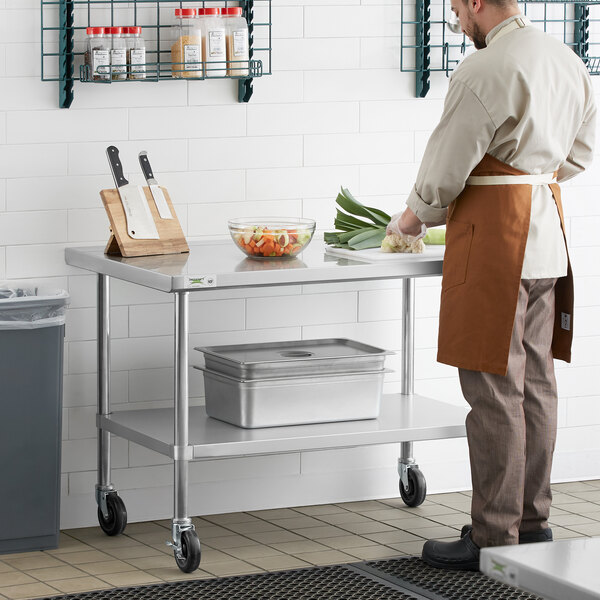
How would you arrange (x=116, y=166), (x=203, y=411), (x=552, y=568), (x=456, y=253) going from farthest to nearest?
(x=203, y=411), (x=116, y=166), (x=456, y=253), (x=552, y=568)

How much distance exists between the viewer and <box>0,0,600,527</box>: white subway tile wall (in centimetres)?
409

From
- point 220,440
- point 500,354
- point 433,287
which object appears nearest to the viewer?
point 500,354

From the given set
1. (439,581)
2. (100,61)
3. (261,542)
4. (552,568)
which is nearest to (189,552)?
(261,542)

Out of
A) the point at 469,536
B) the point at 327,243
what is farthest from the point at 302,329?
the point at 469,536

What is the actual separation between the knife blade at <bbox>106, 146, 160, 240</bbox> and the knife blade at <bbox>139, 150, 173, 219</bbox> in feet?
0.11

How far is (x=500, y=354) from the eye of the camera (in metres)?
3.47

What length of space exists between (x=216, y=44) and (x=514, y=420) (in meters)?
1.52

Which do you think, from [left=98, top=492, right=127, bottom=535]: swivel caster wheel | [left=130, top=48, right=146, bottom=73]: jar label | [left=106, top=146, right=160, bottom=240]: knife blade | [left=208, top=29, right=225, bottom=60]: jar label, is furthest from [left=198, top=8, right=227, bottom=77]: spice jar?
[left=98, top=492, right=127, bottom=535]: swivel caster wheel

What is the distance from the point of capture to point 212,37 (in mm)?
3992

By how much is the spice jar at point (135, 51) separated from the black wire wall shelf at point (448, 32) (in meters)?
1.00

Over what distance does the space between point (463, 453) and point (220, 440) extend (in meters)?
1.38

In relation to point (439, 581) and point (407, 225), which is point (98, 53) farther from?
point (439, 581)

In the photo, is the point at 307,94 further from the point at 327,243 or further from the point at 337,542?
the point at 337,542

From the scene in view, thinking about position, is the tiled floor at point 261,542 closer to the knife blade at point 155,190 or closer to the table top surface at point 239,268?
the table top surface at point 239,268
